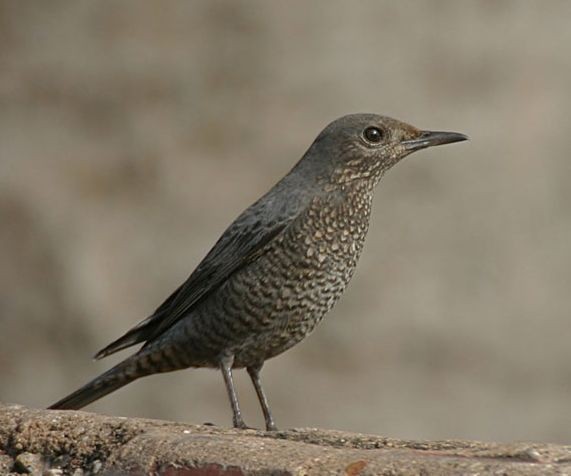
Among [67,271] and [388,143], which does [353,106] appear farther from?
[388,143]

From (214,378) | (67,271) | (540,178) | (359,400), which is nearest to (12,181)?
(67,271)

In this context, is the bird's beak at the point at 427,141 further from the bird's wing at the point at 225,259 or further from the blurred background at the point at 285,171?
the blurred background at the point at 285,171

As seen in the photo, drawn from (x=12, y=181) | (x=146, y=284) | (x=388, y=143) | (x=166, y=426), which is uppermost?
(x=12, y=181)

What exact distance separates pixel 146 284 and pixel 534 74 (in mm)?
2593

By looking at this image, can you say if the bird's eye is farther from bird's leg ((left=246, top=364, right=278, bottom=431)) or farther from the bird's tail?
the bird's tail

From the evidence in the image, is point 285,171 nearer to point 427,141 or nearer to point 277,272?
point 427,141

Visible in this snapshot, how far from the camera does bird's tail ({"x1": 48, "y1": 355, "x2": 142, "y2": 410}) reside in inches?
217

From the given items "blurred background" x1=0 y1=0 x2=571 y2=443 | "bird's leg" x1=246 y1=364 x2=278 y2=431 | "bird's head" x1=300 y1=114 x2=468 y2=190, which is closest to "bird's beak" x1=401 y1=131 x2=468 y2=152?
"bird's head" x1=300 y1=114 x2=468 y2=190

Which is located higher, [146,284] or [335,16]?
[335,16]

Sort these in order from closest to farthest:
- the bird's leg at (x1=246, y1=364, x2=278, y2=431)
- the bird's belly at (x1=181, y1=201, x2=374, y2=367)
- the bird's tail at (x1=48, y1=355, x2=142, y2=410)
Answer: the bird's belly at (x1=181, y1=201, x2=374, y2=367) < the bird's leg at (x1=246, y1=364, x2=278, y2=431) < the bird's tail at (x1=48, y1=355, x2=142, y2=410)

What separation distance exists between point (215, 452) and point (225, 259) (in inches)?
85.0

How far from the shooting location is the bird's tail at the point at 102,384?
18.1 feet

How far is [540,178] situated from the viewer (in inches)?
333

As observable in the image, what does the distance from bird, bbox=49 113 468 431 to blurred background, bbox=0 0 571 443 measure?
2812 millimetres
